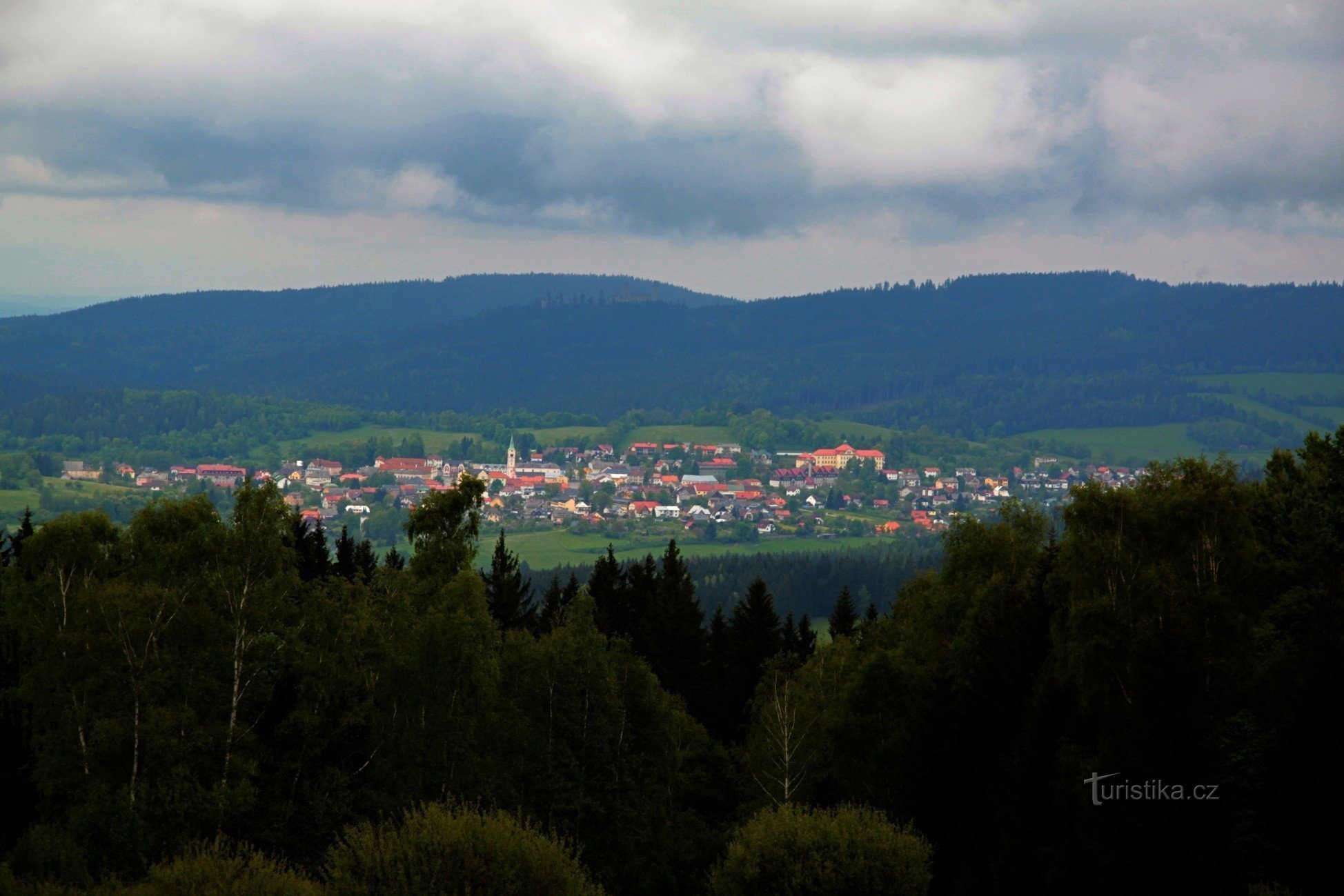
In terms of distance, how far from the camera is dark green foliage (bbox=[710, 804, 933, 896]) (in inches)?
1256

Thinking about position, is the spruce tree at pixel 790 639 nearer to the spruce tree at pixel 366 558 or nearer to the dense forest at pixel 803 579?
the spruce tree at pixel 366 558

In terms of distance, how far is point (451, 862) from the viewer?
2903cm

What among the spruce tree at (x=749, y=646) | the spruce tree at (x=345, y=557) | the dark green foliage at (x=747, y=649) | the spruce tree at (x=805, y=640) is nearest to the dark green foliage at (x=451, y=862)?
the dark green foliage at (x=747, y=649)

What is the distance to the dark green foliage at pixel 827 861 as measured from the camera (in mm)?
31906

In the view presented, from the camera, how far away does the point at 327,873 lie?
33.1 metres

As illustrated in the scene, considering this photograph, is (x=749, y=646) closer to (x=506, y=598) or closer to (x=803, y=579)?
(x=506, y=598)

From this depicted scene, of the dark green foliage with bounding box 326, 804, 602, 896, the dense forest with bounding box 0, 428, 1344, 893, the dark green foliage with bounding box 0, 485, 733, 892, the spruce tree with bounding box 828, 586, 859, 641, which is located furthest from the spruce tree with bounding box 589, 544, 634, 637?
the dark green foliage with bounding box 326, 804, 602, 896

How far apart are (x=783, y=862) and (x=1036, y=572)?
49.4ft

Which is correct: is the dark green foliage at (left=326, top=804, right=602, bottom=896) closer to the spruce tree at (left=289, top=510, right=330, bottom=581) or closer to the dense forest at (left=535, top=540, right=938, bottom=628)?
the spruce tree at (left=289, top=510, right=330, bottom=581)

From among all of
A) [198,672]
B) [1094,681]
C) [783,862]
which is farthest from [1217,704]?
[198,672]

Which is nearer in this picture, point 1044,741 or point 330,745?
point 1044,741

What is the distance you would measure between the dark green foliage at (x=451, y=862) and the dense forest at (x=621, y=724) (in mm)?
72

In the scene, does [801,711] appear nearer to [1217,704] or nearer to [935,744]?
[935,744]

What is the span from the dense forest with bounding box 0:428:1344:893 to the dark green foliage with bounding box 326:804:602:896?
7 cm
